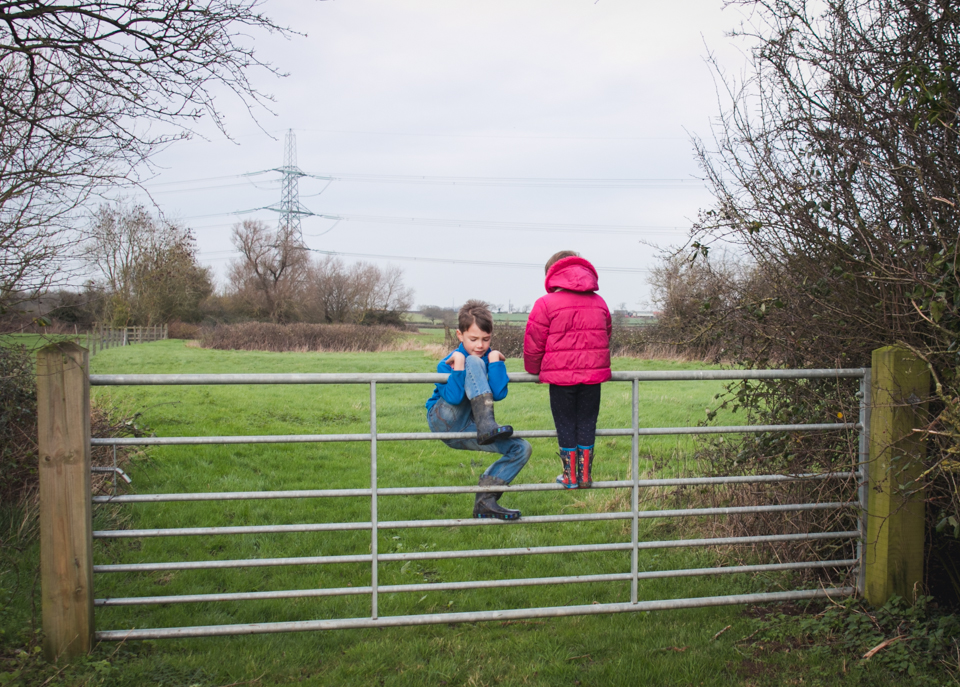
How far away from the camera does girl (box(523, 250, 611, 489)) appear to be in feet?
12.5

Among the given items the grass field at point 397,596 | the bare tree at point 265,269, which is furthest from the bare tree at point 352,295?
the grass field at point 397,596

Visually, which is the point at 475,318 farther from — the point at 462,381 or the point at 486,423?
the point at 486,423

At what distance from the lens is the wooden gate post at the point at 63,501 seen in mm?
3385

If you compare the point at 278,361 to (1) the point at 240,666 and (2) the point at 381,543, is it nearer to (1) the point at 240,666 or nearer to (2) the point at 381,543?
(2) the point at 381,543

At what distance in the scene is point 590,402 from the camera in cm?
384

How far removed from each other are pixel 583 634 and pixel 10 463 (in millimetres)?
4267

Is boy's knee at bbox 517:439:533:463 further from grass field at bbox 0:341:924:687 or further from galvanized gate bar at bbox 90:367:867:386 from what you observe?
grass field at bbox 0:341:924:687

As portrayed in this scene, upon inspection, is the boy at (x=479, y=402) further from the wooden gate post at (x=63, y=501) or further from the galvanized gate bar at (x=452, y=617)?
the wooden gate post at (x=63, y=501)

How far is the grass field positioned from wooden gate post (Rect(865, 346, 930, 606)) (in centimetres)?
70

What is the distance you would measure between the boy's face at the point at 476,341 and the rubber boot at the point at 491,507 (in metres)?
0.73

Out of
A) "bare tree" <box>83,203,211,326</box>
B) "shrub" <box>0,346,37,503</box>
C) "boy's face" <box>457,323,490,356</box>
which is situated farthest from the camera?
"bare tree" <box>83,203,211,326</box>

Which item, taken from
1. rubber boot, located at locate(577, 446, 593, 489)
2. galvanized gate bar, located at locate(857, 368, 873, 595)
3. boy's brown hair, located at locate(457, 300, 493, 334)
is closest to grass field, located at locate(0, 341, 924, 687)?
galvanized gate bar, located at locate(857, 368, 873, 595)

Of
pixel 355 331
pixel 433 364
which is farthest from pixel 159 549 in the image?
pixel 355 331

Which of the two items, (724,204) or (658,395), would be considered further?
(658,395)
